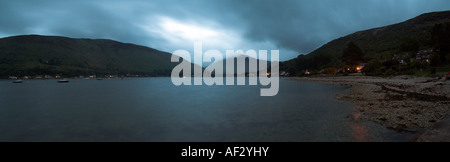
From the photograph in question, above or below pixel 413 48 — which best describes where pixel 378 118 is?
below

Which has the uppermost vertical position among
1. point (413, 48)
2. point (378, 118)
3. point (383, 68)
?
point (413, 48)

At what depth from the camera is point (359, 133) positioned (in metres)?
10.5

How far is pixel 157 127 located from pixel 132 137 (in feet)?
8.98

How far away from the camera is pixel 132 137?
12.3 metres

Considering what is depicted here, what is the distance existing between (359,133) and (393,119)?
12.6 feet
